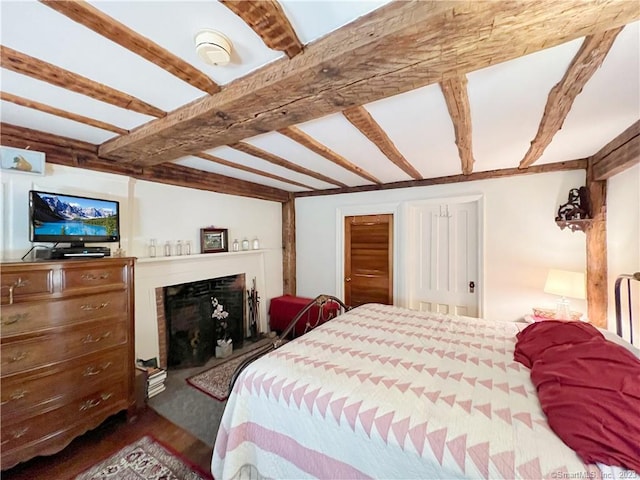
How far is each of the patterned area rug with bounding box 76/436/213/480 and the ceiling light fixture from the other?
2407 mm

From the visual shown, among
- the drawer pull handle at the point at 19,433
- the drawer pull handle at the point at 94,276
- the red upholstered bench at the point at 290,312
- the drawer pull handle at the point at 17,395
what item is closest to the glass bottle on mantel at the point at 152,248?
the drawer pull handle at the point at 94,276

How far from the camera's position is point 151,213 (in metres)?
2.98

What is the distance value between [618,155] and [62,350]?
4.47m

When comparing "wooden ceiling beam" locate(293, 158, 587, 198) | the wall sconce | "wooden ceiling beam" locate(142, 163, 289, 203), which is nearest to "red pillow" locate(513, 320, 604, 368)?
the wall sconce

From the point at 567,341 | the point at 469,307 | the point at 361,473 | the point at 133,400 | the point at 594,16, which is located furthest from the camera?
the point at 469,307

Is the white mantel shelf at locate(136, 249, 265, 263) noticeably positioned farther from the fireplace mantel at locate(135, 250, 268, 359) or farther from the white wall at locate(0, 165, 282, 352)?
the white wall at locate(0, 165, 282, 352)

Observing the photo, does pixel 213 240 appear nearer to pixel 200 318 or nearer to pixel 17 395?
pixel 200 318

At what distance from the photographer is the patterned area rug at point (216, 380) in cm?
271

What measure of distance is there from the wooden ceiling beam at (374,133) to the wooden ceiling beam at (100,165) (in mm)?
2174

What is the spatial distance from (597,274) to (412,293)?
1913 millimetres

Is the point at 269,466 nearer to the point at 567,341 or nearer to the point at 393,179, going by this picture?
the point at 567,341

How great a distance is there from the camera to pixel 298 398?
1.47 m

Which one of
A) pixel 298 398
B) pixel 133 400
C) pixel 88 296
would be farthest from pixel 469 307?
pixel 88 296

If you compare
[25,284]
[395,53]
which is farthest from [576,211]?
[25,284]
